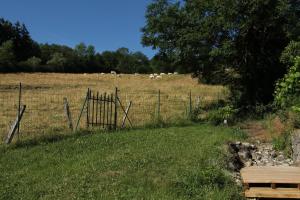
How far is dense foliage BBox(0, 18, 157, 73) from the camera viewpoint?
244 feet

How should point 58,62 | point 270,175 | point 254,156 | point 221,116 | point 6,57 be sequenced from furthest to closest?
point 58,62
point 6,57
point 221,116
point 254,156
point 270,175

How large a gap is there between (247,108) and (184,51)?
4.22 metres

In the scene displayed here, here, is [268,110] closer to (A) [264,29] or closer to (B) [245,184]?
(A) [264,29]

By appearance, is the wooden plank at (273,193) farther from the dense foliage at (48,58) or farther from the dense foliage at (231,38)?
the dense foliage at (48,58)

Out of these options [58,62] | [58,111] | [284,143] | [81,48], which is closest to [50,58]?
[58,62]

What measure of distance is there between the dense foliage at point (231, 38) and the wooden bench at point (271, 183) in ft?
43.0

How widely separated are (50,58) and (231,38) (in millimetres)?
79996

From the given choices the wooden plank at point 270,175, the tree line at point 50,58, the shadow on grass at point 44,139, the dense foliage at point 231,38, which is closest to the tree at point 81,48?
the tree line at point 50,58

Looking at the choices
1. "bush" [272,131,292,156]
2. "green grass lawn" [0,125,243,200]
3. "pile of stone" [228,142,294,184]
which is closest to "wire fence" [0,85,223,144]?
"green grass lawn" [0,125,243,200]

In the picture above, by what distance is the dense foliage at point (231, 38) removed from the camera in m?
22.5

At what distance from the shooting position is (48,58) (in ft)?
341

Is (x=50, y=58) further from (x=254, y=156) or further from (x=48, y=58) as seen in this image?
(x=254, y=156)

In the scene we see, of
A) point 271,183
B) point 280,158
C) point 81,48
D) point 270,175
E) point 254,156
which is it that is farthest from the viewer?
point 81,48

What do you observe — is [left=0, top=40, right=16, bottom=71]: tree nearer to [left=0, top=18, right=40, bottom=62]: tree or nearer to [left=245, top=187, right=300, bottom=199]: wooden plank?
[left=0, top=18, right=40, bottom=62]: tree
